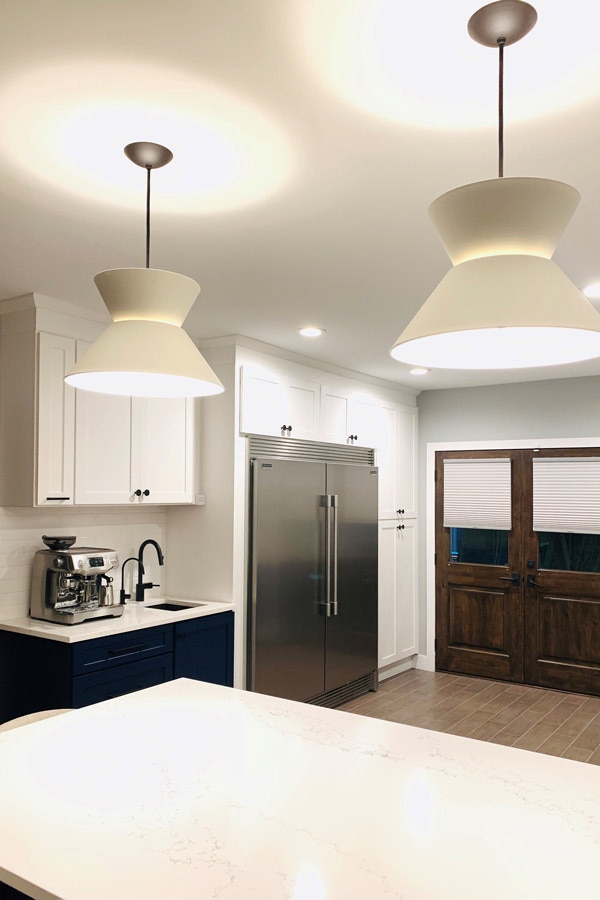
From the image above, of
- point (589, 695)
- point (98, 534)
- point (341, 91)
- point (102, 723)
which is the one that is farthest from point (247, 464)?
point (589, 695)

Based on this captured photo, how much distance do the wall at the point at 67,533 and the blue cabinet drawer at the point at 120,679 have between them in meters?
0.63

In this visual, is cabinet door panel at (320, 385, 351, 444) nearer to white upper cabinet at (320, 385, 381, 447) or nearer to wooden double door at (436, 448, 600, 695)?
white upper cabinet at (320, 385, 381, 447)

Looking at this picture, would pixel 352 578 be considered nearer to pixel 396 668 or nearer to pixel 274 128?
pixel 396 668

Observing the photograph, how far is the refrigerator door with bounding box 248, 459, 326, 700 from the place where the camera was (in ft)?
14.6

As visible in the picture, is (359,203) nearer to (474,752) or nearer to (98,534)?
(474,752)

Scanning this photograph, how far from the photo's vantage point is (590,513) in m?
5.62

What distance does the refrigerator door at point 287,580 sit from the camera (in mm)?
4457

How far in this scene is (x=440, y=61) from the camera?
1617mm

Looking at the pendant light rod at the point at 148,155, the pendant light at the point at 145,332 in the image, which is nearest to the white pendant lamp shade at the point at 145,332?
the pendant light at the point at 145,332

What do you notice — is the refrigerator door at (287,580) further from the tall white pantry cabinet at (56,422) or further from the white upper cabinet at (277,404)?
the tall white pantry cabinet at (56,422)

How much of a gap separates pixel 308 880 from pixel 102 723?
98 centimetres

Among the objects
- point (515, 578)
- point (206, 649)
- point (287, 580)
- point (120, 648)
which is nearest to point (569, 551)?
point (515, 578)

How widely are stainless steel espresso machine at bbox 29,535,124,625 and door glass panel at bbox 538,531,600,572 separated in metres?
3.59

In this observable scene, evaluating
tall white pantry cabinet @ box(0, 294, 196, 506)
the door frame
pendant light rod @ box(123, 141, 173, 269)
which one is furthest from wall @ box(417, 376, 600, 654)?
pendant light rod @ box(123, 141, 173, 269)
